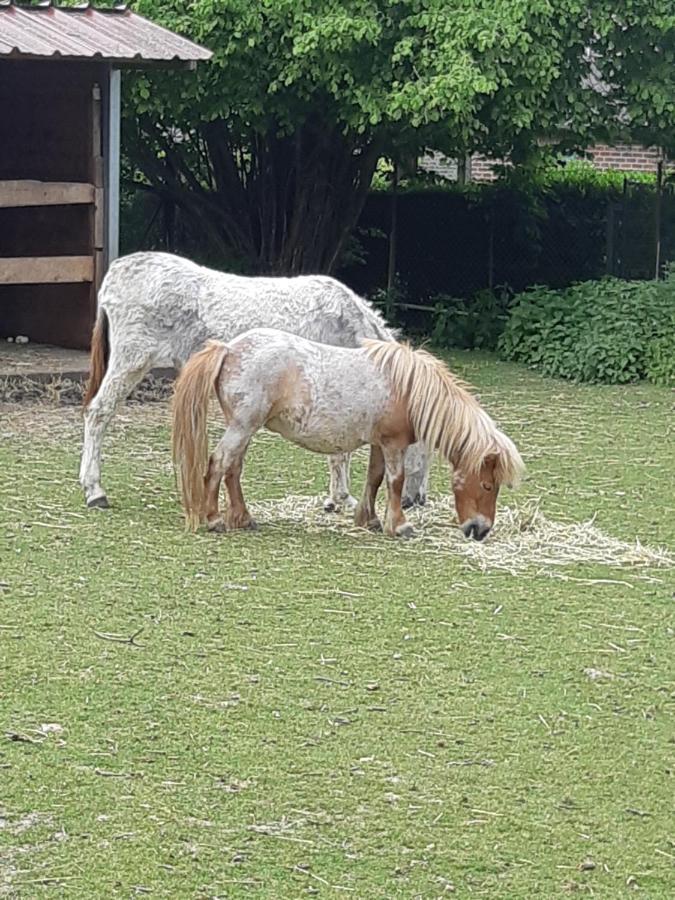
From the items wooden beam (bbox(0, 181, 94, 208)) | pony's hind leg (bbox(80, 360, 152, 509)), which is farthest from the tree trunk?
pony's hind leg (bbox(80, 360, 152, 509))

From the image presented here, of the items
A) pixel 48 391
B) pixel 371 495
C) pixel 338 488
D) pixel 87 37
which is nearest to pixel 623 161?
pixel 87 37

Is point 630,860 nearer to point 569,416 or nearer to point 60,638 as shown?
point 60,638

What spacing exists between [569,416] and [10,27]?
16.2ft

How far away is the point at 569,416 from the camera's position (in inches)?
443

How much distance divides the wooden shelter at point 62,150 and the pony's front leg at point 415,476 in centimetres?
460

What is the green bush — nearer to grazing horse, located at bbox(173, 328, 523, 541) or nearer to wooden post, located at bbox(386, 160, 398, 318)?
wooden post, located at bbox(386, 160, 398, 318)

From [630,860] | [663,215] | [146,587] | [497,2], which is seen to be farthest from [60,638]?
[663,215]

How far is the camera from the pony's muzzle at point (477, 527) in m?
6.88

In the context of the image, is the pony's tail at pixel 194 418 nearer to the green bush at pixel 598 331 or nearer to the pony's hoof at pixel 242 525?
the pony's hoof at pixel 242 525

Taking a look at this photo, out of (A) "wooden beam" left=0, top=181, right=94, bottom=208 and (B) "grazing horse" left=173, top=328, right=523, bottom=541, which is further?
(A) "wooden beam" left=0, top=181, right=94, bottom=208

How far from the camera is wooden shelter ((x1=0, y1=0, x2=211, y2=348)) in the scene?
11031 mm

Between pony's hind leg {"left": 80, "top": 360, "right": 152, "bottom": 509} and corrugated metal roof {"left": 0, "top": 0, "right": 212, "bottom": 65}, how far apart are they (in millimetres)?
3371

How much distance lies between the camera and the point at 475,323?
15.5 meters

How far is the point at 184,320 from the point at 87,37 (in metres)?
4.10
